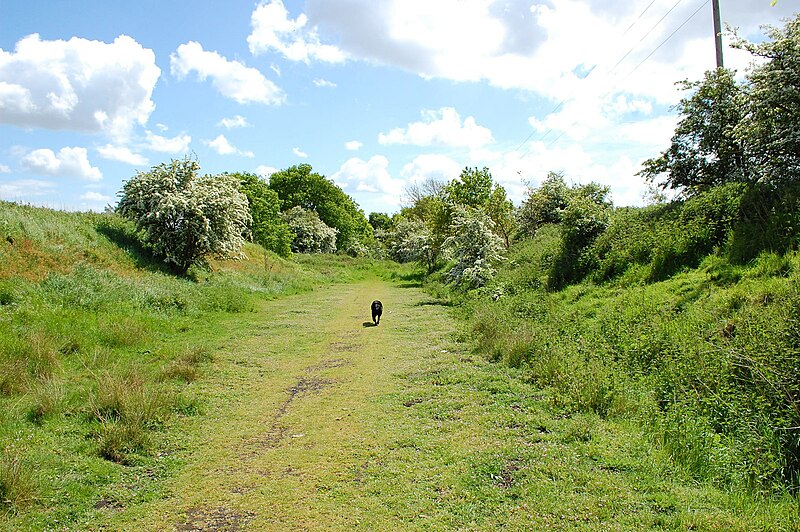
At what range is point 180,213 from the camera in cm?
2188

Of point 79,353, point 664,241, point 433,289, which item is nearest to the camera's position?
point 79,353

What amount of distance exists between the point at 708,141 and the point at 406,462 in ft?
48.4

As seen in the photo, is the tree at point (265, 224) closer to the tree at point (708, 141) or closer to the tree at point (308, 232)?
the tree at point (308, 232)

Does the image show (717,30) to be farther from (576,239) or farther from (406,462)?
(406,462)

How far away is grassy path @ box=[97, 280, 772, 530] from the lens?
4.76 metres

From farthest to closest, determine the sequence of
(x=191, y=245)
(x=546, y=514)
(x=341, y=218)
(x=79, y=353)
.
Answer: (x=341, y=218), (x=191, y=245), (x=79, y=353), (x=546, y=514)

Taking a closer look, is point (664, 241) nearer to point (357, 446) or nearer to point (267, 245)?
point (357, 446)

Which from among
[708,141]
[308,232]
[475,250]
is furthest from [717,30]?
[308,232]

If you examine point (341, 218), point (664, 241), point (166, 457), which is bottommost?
point (166, 457)

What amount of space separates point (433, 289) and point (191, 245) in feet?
39.1

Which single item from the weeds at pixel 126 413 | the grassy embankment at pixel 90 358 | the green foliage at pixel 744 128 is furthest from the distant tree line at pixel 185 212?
the green foliage at pixel 744 128

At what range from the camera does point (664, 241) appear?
13.7 meters

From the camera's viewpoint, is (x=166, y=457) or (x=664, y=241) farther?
(x=664, y=241)

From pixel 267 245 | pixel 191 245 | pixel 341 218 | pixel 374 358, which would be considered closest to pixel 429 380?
pixel 374 358
